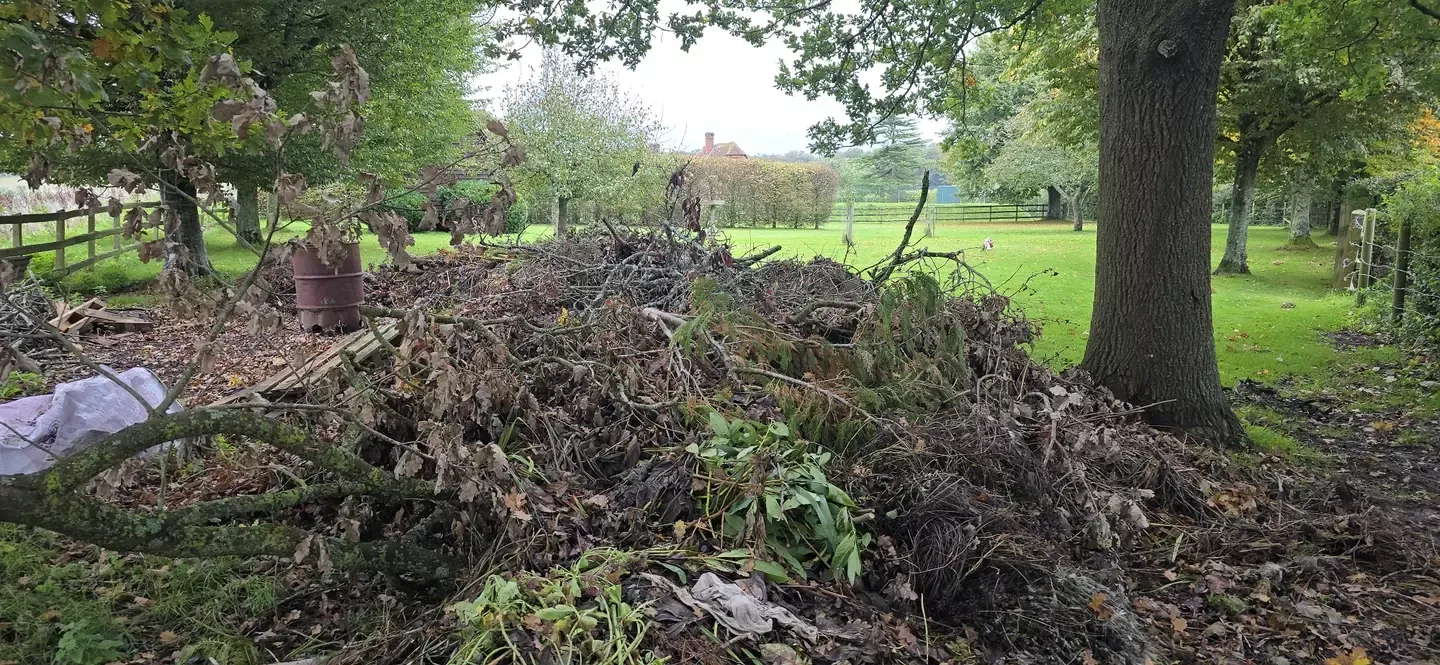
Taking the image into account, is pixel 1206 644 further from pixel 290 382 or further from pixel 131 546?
pixel 290 382

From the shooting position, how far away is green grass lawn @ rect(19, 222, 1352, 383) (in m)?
8.50

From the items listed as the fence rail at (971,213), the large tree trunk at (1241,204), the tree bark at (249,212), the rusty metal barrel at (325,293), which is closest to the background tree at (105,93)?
the rusty metal barrel at (325,293)

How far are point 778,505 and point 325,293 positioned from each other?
20.9 feet

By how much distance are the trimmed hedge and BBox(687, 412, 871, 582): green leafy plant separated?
26.3 m

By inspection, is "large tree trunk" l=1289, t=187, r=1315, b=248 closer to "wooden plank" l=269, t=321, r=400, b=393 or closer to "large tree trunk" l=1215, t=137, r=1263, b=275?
"large tree trunk" l=1215, t=137, r=1263, b=275

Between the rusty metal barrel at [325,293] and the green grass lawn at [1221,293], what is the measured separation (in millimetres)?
1640

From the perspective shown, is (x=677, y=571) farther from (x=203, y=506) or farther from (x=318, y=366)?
(x=318, y=366)

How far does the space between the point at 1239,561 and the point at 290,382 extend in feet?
18.6

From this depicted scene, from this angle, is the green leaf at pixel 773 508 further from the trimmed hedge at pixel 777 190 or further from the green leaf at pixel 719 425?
the trimmed hedge at pixel 777 190

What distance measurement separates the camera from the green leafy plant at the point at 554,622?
2.50 metres

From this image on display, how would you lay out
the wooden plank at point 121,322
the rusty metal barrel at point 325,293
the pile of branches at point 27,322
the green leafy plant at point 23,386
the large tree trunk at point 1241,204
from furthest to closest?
the large tree trunk at point 1241,204
the wooden plank at point 121,322
the rusty metal barrel at point 325,293
the pile of branches at point 27,322
the green leafy plant at point 23,386

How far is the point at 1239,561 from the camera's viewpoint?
3984mm

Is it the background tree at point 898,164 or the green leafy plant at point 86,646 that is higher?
the background tree at point 898,164

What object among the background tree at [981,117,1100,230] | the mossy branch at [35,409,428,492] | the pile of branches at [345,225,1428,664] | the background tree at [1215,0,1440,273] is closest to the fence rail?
the background tree at [981,117,1100,230]
